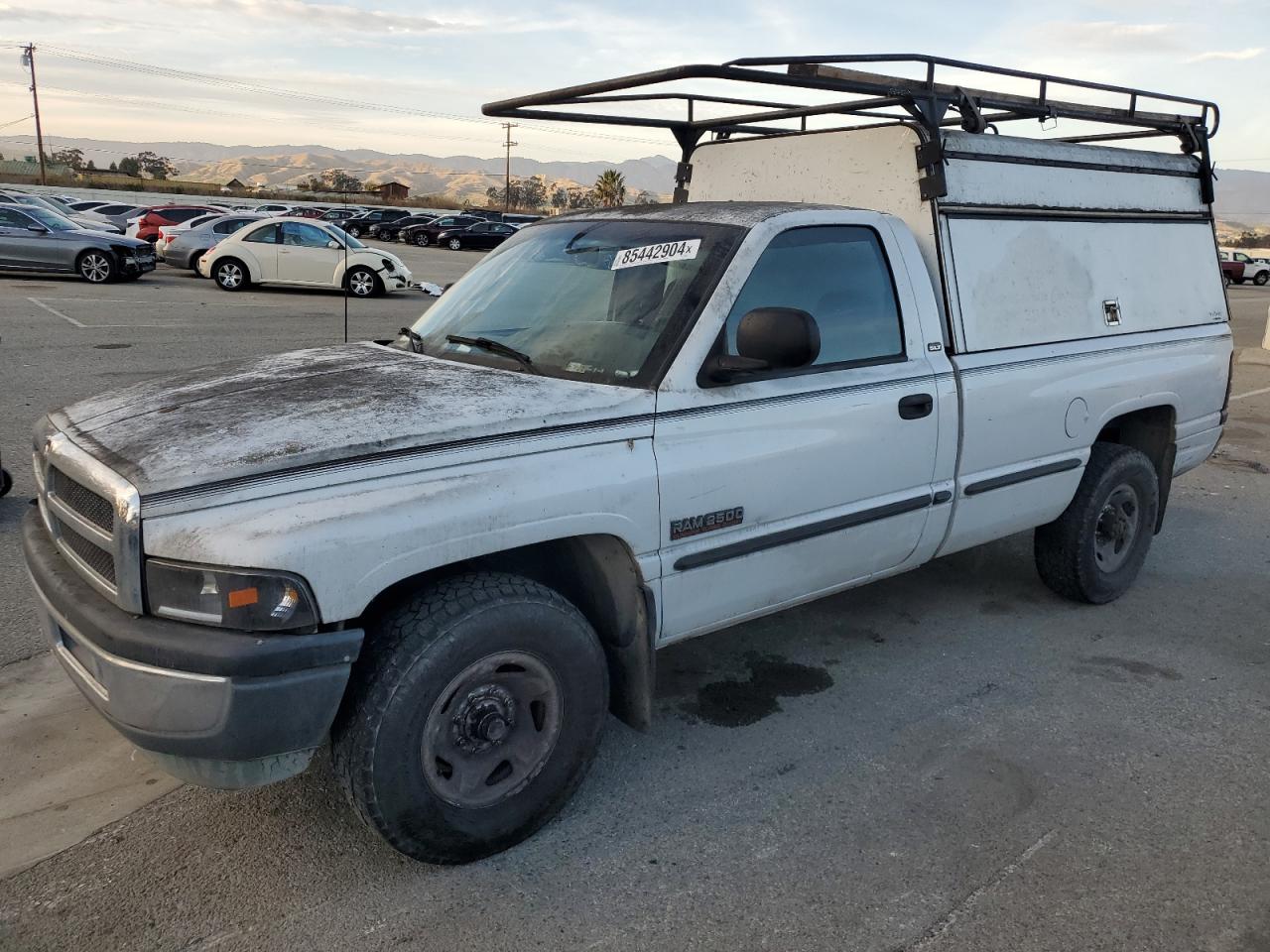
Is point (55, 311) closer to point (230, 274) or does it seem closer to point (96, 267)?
point (230, 274)

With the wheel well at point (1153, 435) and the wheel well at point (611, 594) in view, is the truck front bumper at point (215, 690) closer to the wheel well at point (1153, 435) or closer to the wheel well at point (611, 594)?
the wheel well at point (611, 594)

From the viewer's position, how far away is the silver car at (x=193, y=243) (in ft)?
72.8

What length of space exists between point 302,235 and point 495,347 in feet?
59.3

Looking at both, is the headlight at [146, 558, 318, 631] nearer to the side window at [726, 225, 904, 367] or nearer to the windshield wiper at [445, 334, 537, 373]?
the windshield wiper at [445, 334, 537, 373]

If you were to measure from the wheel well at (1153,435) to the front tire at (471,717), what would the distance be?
343 centimetres

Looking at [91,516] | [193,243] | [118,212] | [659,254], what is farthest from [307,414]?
[118,212]

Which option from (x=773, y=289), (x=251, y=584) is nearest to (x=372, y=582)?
(x=251, y=584)

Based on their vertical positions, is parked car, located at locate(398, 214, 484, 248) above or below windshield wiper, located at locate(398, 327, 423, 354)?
above

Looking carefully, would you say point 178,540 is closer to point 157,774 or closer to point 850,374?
point 157,774

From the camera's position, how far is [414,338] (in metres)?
3.95

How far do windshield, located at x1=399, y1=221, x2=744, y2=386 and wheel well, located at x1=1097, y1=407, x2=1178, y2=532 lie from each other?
2758 mm

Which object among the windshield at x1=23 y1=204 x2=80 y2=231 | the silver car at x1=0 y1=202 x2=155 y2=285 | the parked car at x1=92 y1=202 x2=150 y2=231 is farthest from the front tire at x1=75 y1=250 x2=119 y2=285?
the parked car at x1=92 y1=202 x2=150 y2=231

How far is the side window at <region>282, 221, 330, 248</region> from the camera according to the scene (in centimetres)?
2002

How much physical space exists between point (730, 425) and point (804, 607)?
1973mm
